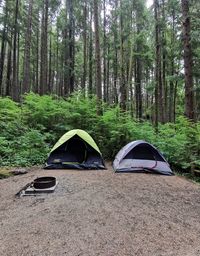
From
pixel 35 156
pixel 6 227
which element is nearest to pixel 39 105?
pixel 35 156

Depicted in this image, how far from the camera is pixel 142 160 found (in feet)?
24.9

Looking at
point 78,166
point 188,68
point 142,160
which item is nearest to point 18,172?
point 78,166

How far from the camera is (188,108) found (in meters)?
8.95

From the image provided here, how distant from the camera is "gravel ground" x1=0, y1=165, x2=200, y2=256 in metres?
2.87

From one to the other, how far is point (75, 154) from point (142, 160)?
2.31 meters

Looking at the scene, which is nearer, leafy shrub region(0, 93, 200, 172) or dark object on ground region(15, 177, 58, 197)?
dark object on ground region(15, 177, 58, 197)

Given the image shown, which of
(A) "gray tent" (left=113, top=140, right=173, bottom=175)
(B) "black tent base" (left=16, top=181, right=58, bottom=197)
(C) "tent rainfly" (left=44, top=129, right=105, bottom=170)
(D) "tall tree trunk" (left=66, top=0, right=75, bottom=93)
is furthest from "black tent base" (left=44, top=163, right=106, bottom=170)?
(D) "tall tree trunk" (left=66, top=0, right=75, bottom=93)

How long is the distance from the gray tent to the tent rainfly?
74 cm

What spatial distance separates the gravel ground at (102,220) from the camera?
9.40ft

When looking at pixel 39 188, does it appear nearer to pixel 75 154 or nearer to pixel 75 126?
pixel 75 154

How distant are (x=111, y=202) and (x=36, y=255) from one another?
2.01 m

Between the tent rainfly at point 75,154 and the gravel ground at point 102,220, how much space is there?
175 cm

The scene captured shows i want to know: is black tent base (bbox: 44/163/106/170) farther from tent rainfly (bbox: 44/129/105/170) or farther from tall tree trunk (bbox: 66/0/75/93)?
tall tree trunk (bbox: 66/0/75/93)

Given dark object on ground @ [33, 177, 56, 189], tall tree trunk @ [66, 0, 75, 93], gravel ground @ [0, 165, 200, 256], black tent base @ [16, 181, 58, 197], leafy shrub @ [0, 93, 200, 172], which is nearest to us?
gravel ground @ [0, 165, 200, 256]
